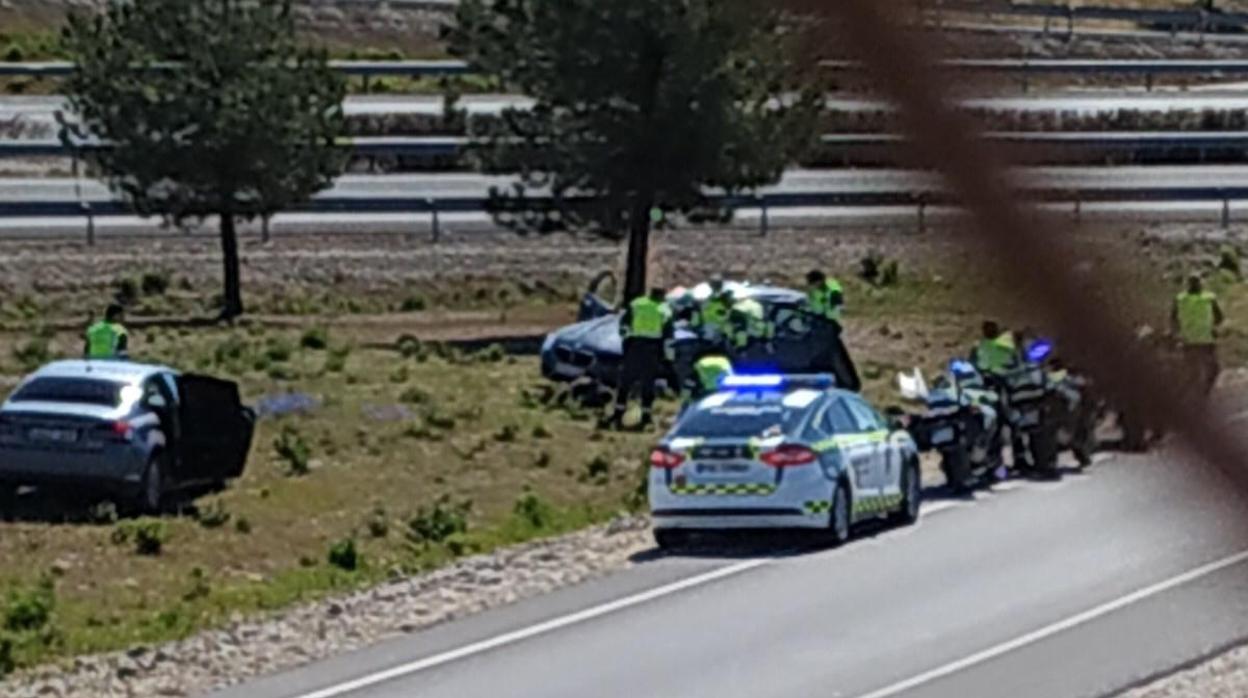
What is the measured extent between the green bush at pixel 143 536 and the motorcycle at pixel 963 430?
22.1 ft

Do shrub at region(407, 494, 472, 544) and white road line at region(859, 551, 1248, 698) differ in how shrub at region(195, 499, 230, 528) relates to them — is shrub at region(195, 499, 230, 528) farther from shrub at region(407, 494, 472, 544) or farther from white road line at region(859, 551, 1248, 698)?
white road line at region(859, 551, 1248, 698)

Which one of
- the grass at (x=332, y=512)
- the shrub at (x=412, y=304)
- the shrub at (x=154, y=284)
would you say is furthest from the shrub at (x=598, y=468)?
the shrub at (x=154, y=284)

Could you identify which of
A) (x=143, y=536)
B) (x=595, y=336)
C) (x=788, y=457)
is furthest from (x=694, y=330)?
(x=788, y=457)

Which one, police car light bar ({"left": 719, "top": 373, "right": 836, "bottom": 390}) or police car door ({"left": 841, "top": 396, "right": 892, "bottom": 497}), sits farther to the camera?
police car light bar ({"left": 719, "top": 373, "right": 836, "bottom": 390})

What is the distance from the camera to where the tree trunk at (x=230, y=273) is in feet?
149

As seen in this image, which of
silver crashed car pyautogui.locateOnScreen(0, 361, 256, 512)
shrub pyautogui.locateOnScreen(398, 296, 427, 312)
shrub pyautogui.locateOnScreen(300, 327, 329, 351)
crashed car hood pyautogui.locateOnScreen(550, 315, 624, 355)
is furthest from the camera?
shrub pyautogui.locateOnScreen(398, 296, 427, 312)

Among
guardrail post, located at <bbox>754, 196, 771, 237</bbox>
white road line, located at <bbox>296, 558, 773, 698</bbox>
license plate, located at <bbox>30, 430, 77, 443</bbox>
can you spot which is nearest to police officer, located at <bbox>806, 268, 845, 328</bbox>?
license plate, located at <bbox>30, 430, 77, 443</bbox>

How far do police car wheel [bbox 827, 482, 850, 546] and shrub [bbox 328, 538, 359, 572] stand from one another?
12.4 feet

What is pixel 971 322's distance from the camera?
2.34 m

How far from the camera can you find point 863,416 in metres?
24.8

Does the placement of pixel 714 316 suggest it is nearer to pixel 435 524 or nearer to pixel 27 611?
pixel 435 524

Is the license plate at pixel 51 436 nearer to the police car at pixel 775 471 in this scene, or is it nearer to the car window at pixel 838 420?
the police car at pixel 775 471

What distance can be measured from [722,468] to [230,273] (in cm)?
2384

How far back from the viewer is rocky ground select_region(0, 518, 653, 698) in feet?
58.6
